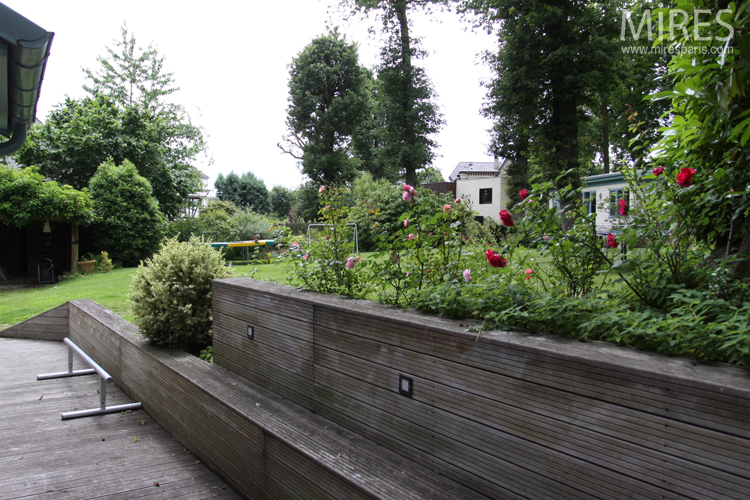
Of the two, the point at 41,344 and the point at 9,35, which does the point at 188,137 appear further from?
the point at 9,35

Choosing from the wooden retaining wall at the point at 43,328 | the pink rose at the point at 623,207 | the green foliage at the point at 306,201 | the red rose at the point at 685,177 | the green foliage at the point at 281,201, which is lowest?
the wooden retaining wall at the point at 43,328

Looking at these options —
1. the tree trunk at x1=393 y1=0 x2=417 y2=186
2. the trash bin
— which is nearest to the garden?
the trash bin

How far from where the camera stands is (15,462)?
2748 mm

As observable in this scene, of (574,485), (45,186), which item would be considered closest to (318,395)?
(574,485)

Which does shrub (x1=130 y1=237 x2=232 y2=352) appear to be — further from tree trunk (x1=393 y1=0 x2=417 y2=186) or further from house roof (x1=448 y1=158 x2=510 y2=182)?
house roof (x1=448 y1=158 x2=510 y2=182)

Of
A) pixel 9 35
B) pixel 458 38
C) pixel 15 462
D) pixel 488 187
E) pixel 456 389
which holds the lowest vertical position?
pixel 15 462

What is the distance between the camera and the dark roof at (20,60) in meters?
2.06

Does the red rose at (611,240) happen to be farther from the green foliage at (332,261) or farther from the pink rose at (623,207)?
the green foliage at (332,261)

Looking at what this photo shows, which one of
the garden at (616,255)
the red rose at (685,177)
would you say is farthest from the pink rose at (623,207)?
the red rose at (685,177)

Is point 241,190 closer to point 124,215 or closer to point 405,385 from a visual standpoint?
point 124,215

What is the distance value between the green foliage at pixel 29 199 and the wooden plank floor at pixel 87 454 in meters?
9.25

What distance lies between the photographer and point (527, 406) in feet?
4.21

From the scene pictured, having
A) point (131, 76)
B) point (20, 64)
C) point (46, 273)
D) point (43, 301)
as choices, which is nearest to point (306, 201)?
point (131, 76)

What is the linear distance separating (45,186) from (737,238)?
14.5 m
